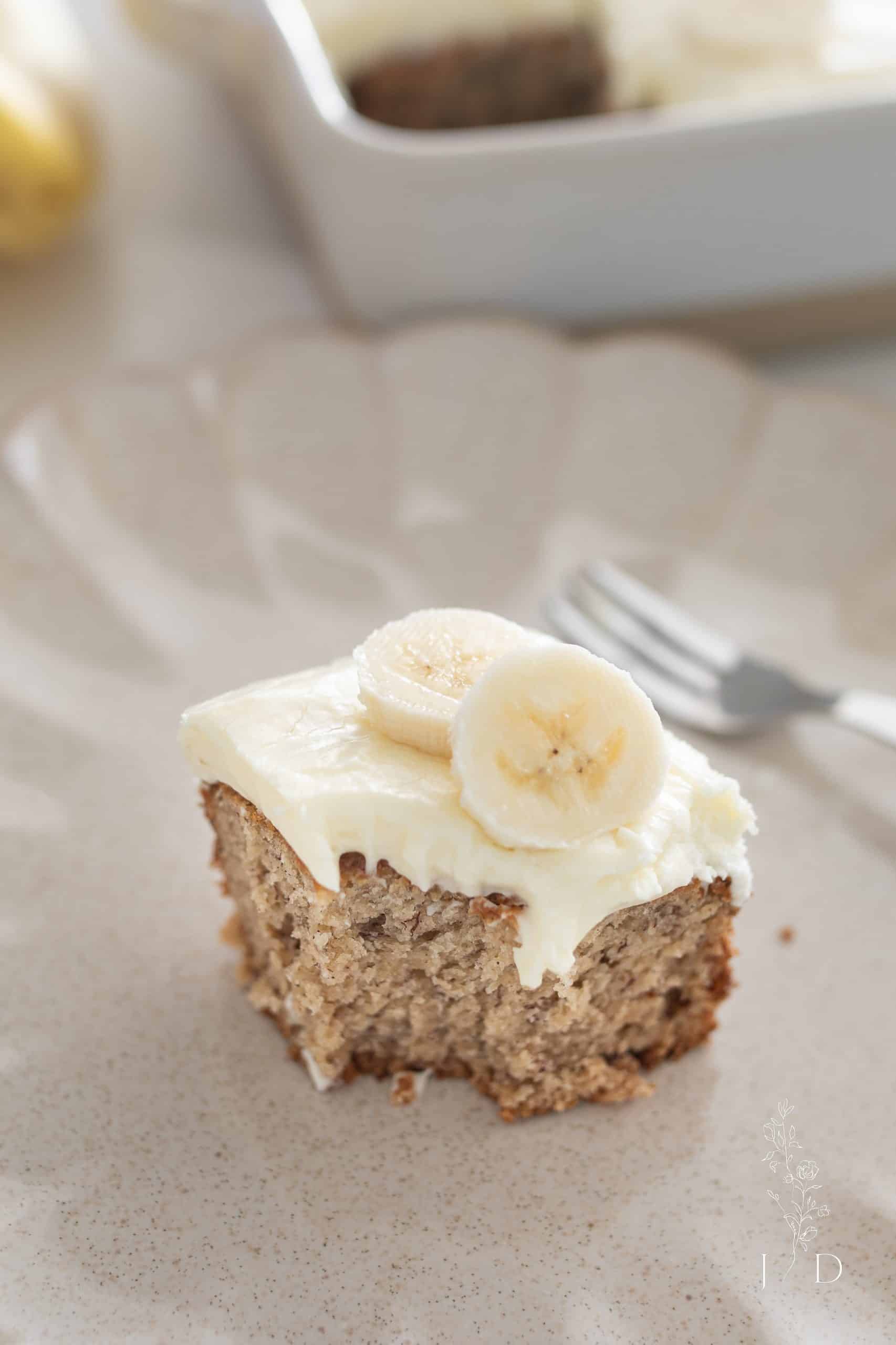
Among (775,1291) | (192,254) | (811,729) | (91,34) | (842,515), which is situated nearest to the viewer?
(775,1291)

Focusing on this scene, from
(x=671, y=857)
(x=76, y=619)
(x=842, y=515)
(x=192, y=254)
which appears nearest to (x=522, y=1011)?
(x=671, y=857)

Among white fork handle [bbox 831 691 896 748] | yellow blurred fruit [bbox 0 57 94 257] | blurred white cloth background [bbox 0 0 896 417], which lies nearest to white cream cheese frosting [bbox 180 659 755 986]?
white fork handle [bbox 831 691 896 748]

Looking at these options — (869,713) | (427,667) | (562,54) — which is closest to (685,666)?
(869,713)

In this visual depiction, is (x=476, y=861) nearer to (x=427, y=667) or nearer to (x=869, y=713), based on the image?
(x=427, y=667)

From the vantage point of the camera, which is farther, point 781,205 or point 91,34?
point 91,34

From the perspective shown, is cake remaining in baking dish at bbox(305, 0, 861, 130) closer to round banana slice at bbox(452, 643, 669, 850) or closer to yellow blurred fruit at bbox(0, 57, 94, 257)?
yellow blurred fruit at bbox(0, 57, 94, 257)

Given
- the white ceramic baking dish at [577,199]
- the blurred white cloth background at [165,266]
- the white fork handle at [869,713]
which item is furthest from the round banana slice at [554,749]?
the blurred white cloth background at [165,266]

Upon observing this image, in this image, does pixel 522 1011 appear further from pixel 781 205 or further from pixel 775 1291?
pixel 781 205
